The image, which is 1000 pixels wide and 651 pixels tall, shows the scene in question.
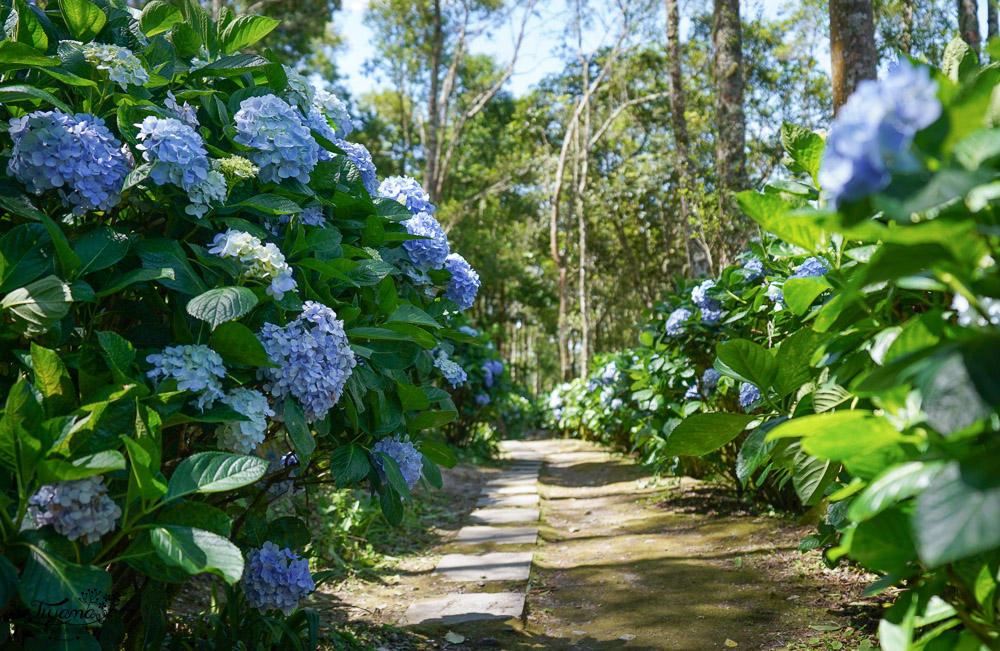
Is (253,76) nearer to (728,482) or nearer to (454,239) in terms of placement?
(728,482)

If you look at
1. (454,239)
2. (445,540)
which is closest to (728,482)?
(445,540)

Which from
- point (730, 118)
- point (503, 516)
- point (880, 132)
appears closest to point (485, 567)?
point (503, 516)

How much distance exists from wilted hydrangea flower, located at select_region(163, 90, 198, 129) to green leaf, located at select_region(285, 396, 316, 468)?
27.0 inches

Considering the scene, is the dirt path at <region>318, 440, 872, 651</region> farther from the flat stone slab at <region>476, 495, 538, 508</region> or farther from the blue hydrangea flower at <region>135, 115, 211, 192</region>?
the blue hydrangea flower at <region>135, 115, 211, 192</region>

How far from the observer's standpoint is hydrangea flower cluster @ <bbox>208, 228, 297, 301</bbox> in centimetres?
147

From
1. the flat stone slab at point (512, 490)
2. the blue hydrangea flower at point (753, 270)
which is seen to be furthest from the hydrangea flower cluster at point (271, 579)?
the flat stone slab at point (512, 490)

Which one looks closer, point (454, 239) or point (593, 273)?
point (454, 239)

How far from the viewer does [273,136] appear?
169 centimetres

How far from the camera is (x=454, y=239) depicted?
20.1 meters

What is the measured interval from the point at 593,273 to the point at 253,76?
22794mm

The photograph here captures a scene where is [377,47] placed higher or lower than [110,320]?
higher

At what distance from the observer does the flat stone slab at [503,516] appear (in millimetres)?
4980

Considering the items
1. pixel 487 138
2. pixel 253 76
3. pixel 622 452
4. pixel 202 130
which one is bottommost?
pixel 622 452

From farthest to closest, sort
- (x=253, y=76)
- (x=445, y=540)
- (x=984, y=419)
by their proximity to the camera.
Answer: (x=445, y=540), (x=253, y=76), (x=984, y=419)
